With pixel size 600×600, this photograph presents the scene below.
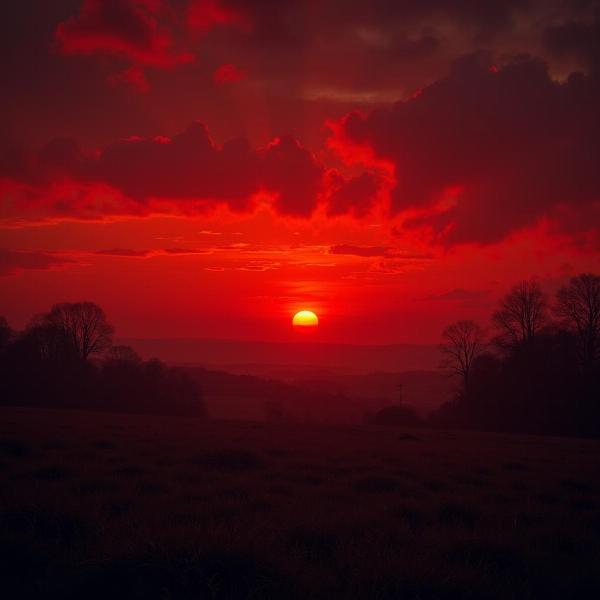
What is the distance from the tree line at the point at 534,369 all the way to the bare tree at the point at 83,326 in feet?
138

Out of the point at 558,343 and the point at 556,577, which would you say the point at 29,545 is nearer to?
the point at 556,577

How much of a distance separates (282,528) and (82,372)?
58.0 metres

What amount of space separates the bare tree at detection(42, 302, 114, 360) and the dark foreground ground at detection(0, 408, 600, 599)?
168 ft

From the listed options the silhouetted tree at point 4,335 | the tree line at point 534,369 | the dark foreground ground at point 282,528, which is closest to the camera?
the dark foreground ground at point 282,528

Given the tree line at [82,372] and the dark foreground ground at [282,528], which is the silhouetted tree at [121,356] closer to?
the tree line at [82,372]

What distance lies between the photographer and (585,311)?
1788 inches

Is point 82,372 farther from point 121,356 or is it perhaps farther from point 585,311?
point 585,311

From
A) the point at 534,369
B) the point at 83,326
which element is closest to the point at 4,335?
the point at 83,326

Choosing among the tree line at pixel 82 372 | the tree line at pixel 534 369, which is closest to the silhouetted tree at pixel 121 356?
the tree line at pixel 82 372

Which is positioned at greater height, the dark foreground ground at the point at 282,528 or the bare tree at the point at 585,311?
the bare tree at the point at 585,311

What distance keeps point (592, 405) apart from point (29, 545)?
4522cm

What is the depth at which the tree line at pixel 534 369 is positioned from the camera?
43.1 meters

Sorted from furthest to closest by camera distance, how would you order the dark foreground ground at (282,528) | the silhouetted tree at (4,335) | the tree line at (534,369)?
the silhouetted tree at (4,335), the tree line at (534,369), the dark foreground ground at (282,528)

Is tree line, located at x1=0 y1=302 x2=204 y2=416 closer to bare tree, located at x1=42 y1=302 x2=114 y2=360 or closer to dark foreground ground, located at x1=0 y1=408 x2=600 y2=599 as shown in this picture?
bare tree, located at x1=42 y1=302 x2=114 y2=360
